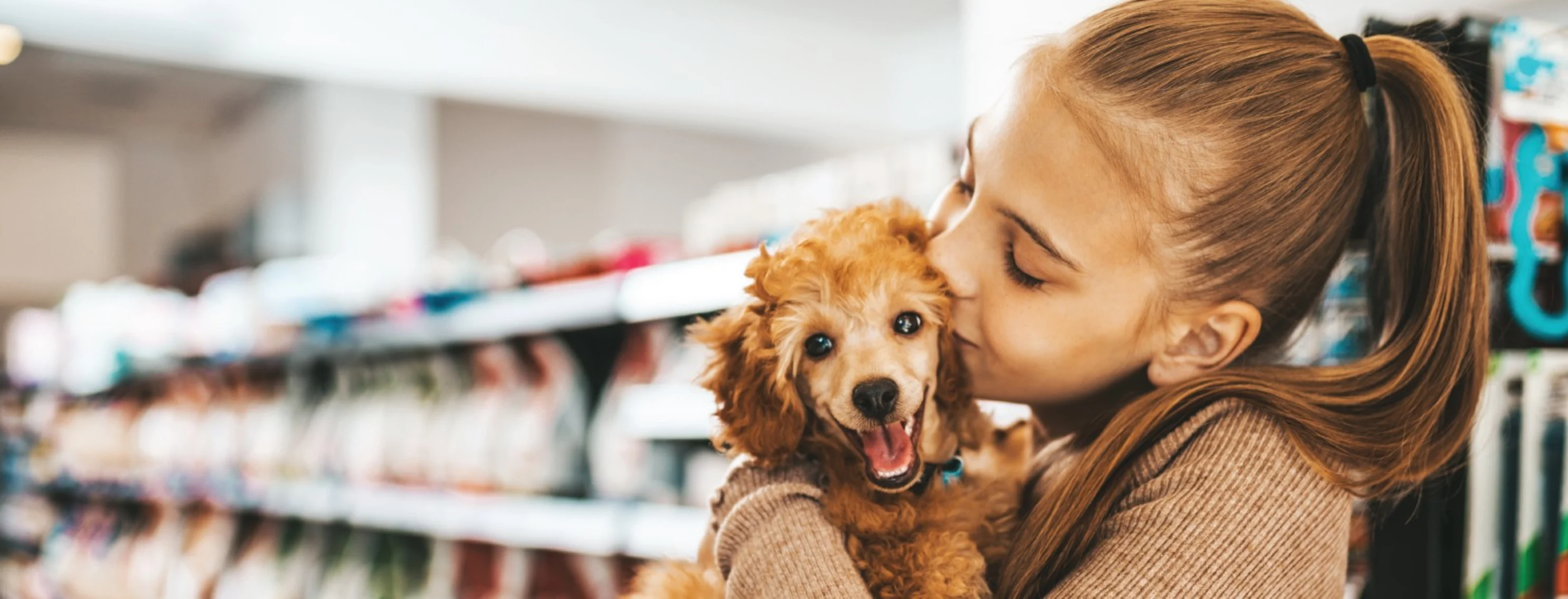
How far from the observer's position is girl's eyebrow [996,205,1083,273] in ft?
2.79

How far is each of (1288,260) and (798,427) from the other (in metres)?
0.41

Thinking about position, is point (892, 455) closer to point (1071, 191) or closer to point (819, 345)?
point (819, 345)

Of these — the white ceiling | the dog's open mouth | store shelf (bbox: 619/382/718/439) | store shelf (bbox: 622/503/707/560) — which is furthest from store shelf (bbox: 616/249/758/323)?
the white ceiling

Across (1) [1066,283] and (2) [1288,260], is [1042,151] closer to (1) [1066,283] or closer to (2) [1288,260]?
(1) [1066,283]

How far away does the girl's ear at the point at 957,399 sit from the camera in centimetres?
89

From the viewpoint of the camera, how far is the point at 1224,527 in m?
0.78

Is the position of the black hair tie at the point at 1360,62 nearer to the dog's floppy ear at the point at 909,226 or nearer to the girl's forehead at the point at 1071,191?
the girl's forehead at the point at 1071,191

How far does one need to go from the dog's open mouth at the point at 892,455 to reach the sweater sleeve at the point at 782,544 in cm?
5

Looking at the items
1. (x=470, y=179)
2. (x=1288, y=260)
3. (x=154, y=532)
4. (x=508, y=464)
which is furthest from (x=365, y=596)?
(x=470, y=179)

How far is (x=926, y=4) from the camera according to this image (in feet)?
18.8

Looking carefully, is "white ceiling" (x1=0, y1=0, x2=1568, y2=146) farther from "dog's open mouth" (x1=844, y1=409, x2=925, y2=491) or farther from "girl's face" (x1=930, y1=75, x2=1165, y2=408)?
"dog's open mouth" (x1=844, y1=409, x2=925, y2=491)

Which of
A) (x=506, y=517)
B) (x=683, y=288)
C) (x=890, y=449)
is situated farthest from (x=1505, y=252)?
(x=506, y=517)

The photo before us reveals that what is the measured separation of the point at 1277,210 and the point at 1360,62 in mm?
136

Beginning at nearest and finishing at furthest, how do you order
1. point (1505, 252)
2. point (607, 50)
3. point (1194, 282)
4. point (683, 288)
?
point (1194, 282) → point (1505, 252) → point (683, 288) → point (607, 50)
